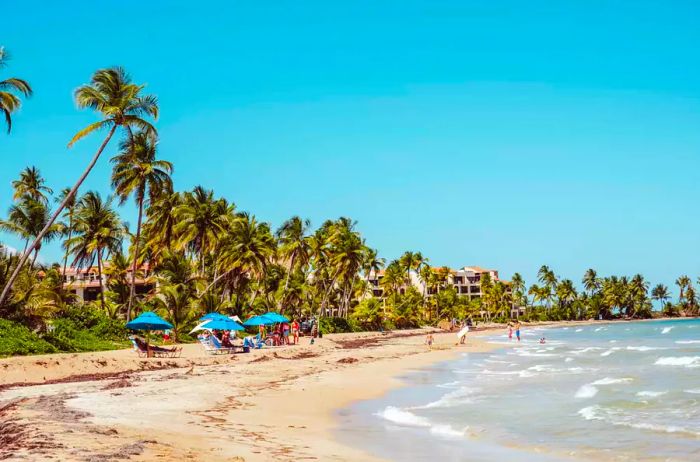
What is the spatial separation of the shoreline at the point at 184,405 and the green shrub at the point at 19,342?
9.24 feet

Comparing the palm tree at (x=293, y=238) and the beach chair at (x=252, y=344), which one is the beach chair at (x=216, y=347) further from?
the palm tree at (x=293, y=238)

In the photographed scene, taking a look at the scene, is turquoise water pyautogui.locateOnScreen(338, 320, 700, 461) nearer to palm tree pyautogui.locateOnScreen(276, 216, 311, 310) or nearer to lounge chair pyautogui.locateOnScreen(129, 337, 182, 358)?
lounge chair pyautogui.locateOnScreen(129, 337, 182, 358)

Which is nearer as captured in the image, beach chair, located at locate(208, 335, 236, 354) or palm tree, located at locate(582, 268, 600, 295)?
beach chair, located at locate(208, 335, 236, 354)

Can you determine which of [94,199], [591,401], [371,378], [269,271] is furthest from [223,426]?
[269,271]

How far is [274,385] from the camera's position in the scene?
18766 mm

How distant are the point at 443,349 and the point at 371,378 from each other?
22.3m

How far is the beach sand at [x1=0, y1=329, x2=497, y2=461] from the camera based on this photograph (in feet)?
26.3

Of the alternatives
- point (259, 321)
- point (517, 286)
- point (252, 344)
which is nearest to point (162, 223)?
point (259, 321)

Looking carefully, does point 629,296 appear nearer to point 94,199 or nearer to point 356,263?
point 356,263

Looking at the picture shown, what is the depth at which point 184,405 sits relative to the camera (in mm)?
13297

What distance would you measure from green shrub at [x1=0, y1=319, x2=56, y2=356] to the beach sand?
2758 millimetres

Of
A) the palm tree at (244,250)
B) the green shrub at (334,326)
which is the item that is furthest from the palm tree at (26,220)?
the green shrub at (334,326)

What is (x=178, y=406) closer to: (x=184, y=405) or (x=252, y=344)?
(x=184, y=405)

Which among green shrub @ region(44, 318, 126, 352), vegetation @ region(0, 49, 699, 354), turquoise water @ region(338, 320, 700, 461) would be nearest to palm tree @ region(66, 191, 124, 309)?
vegetation @ region(0, 49, 699, 354)
